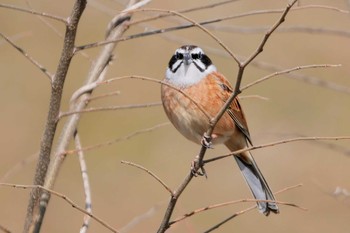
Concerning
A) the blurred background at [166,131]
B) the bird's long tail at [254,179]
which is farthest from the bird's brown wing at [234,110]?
the blurred background at [166,131]

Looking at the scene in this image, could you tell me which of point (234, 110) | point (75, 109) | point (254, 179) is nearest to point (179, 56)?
point (234, 110)

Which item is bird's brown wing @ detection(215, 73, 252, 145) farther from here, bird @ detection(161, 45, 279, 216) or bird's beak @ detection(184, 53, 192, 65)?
bird's beak @ detection(184, 53, 192, 65)

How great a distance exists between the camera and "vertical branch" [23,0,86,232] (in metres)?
2.70

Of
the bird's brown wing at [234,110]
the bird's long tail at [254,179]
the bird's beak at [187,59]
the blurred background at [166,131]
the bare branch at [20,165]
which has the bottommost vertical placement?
the blurred background at [166,131]

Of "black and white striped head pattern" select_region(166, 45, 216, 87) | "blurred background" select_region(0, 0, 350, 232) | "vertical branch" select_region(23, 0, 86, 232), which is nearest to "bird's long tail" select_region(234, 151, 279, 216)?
"black and white striped head pattern" select_region(166, 45, 216, 87)

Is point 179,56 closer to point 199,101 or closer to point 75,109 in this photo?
point 199,101

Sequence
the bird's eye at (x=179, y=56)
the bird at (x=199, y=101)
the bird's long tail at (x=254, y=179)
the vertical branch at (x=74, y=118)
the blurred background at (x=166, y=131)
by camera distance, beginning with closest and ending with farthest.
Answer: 1. the vertical branch at (x=74, y=118)
2. the bird at (x=199, y=101)
3. the bird's eye at (x=179, y=56)
4. the bird's long tail at (x=254, y=179)
5. the blurred background at (x=166, y=131)

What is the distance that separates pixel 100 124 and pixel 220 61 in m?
1.87

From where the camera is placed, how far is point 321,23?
12.4m

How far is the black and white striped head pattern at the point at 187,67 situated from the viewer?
395 cm

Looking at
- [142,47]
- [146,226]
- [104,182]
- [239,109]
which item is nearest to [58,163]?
[239,109]

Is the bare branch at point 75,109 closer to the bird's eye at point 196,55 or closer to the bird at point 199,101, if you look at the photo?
the bird at point 199,101

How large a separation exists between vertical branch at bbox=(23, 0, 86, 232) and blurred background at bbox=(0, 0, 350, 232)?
14.1 ft

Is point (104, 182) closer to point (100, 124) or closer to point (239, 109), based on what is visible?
point (100, 124)
